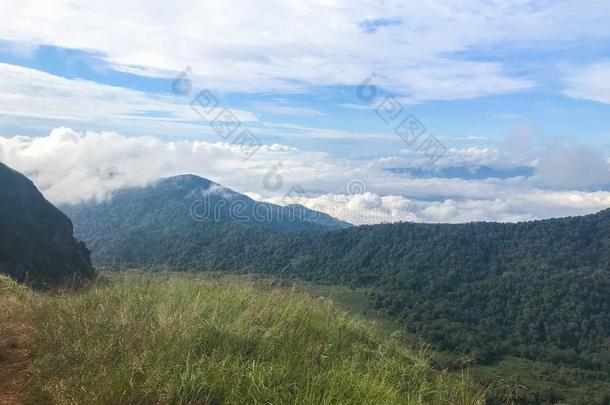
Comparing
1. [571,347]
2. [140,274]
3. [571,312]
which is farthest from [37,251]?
[571,312]

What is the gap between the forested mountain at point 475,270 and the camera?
317 feet

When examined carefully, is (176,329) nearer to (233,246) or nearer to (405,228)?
(233,246)

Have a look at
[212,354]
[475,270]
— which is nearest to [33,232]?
[212,354]

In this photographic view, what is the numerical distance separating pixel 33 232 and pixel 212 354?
84.3 m

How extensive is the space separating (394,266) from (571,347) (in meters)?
61.9

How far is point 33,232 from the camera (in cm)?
7806

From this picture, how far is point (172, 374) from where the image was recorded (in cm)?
477

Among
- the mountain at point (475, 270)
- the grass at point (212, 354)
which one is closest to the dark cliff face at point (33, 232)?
the mountain at point (475, 270)

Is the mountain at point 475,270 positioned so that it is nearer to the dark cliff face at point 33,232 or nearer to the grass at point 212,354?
the dark cliff face at point 33,232

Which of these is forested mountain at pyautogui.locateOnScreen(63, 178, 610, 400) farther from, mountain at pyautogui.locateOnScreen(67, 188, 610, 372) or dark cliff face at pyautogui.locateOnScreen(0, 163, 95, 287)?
dark cliff face at pyautogui.locateOnScreen(0, 163, 95, 287)

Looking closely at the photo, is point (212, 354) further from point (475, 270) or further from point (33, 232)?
point (475, 270)

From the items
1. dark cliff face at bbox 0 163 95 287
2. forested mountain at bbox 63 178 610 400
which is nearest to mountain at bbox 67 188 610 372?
forested mountain at bbox 63 178 610 400

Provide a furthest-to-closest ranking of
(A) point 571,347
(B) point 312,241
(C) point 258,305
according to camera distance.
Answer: (B) point 312,241, (A) point 571,347, (C) point 258,305

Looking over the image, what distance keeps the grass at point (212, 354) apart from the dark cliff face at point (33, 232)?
6090cm
